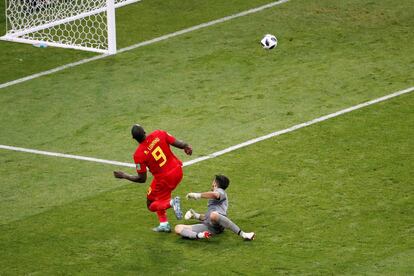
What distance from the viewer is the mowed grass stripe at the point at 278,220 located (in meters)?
15.5

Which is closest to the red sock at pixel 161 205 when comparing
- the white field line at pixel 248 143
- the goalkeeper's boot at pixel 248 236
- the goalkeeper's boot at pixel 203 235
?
the goalkeeper's boot at pixel 203 235

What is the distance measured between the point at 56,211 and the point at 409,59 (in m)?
8.60

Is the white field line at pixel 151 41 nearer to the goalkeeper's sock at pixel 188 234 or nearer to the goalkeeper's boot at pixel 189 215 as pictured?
the goalkeeper's boot at pixel 189 215

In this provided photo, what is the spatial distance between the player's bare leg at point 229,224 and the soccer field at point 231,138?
161 millimetres

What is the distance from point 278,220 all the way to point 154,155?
1959 mm

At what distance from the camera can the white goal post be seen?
2517cm

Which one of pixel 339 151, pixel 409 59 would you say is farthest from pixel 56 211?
pixel 409 59

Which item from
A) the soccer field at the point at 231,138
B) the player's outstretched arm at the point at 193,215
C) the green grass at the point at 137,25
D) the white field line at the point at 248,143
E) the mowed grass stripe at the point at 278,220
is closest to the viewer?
the mowed grass stripe at the point at 278,220

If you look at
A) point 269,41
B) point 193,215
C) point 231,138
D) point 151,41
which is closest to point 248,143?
point 231,138

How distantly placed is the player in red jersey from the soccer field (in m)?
0.42

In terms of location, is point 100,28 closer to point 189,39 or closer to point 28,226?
point 189,39

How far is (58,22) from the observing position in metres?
25.3

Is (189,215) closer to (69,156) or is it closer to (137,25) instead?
(69,156)

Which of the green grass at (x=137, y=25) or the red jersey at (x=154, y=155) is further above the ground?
the red jersey at (x=154, y=155)
